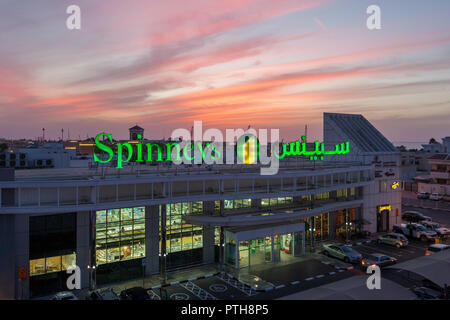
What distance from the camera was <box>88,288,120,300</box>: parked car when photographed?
24.0 meters

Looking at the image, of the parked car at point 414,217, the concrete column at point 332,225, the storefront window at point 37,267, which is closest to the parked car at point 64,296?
the storefront window at point 37,267

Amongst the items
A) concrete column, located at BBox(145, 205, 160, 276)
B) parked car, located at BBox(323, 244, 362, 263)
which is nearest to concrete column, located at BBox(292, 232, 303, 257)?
parked car, located at BBox(323, 244, 362, 263)

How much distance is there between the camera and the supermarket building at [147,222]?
82.4 feet

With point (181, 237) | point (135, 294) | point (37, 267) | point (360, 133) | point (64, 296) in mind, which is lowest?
point (64, 296)

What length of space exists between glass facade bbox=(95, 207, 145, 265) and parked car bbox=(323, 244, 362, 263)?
19740 millimetres

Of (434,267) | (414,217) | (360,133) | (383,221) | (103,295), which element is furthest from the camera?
(360,133)

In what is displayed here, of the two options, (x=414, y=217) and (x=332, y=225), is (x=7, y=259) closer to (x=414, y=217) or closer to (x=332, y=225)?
(x=332, y=225)

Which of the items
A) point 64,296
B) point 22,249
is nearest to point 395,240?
point 64,296

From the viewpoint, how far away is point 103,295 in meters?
24.3

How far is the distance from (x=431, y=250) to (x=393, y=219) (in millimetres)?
12086

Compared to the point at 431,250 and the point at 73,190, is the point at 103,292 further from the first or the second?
the point at 431,250

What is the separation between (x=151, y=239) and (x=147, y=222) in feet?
5.41

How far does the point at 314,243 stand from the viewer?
38.8 metres

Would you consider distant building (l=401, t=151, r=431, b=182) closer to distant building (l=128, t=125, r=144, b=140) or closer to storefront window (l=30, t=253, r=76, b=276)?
storefront window (l=30, t=253, r=76, b=276)
